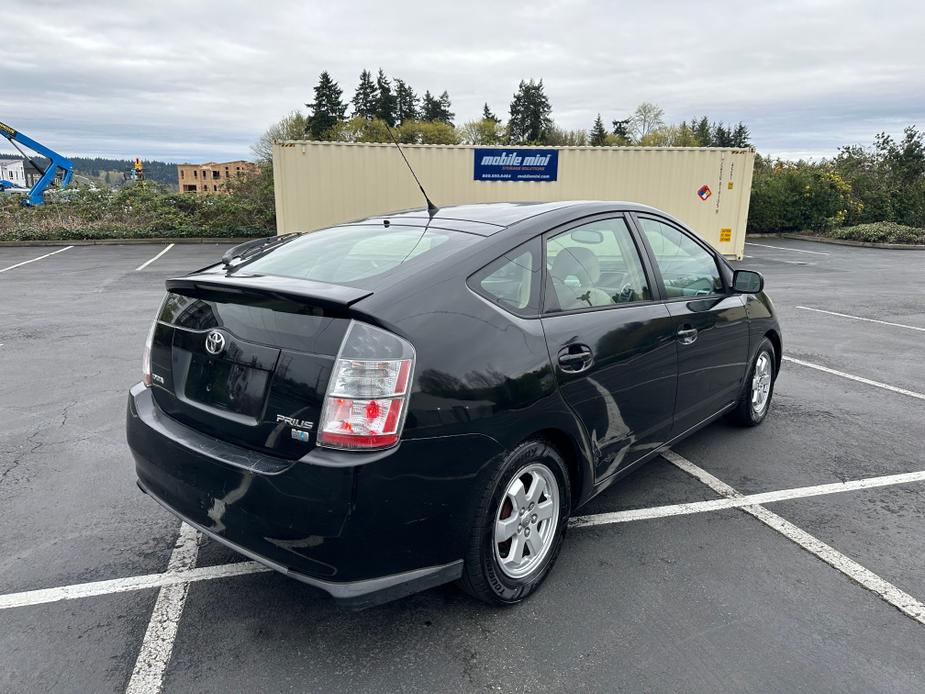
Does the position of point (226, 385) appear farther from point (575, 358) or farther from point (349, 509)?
point (575, 358)

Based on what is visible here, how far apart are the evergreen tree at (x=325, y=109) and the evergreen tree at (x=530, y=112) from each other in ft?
66.9

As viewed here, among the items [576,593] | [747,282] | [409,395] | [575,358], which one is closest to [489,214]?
[575,358]

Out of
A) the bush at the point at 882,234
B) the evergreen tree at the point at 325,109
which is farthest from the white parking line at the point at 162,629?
the evergreen tree at the point at 325,109

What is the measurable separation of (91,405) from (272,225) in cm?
1979

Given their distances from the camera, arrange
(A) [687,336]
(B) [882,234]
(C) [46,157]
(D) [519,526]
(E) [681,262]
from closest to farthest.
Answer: (D) [519,526], (A) [687,336], (E) [681,262], (B) [882,234], (C) [46,157]

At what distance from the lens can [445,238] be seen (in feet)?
9.28

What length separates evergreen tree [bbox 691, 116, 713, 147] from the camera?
7038 cm

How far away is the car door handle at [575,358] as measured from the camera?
2.71 meters

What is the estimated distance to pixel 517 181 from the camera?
60.6 ft

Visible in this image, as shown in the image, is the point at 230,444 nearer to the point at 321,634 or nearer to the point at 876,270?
the point at 321,634

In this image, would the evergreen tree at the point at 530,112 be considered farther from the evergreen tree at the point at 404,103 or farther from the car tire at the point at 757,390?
the car tire at the point at 757,390

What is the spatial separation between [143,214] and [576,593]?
81.5ft

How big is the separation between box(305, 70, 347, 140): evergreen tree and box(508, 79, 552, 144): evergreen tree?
802 inches

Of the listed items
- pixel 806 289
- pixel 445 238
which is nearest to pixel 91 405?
pixel 445 238
